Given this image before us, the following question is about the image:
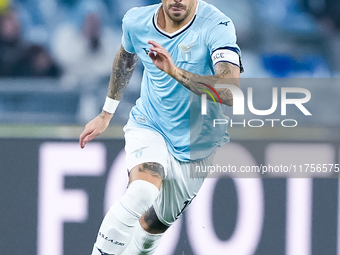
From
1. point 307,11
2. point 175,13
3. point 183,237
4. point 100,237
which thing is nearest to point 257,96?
point 307,11

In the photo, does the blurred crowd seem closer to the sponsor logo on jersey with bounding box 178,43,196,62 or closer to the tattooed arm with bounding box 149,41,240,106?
the sponsor logo on jersey with bounding box 178,43,196,62

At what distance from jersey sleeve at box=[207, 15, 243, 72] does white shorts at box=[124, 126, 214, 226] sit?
0.56 metres

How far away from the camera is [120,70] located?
9.62 ft

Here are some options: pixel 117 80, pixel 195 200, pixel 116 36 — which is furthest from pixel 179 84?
pixel 116 36

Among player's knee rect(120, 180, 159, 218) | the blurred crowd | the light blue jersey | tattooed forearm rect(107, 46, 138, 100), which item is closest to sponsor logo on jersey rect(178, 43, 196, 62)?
the light blue jersey

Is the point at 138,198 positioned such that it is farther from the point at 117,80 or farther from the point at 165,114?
the point at 117,80

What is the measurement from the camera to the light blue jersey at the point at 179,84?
8.08 ft

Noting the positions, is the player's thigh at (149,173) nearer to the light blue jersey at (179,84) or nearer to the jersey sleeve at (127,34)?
the light blue jersey at (179,84)

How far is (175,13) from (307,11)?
203 centimetres

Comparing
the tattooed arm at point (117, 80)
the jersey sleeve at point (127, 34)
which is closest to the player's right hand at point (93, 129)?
the tattooed arm at point (117, 80)

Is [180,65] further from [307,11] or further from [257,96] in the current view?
[307,11]

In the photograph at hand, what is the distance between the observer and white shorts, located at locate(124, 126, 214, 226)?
253cm

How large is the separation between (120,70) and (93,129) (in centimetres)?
39

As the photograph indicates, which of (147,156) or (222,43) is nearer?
(222,43)
